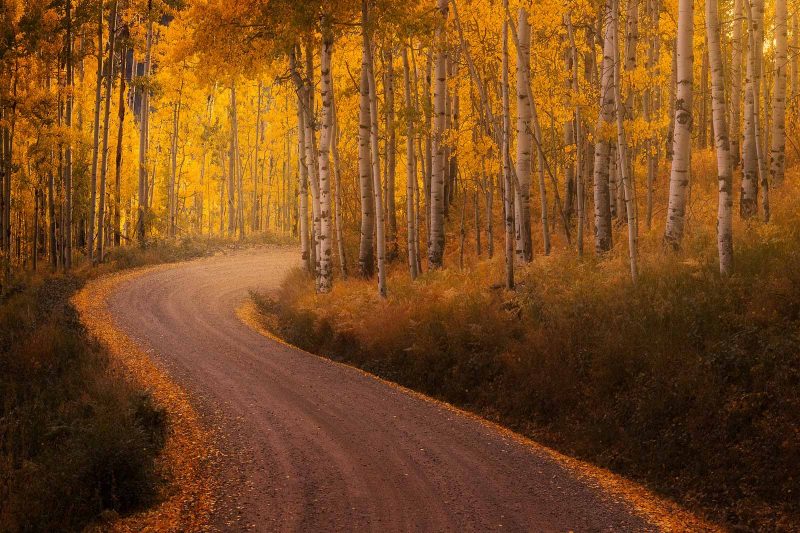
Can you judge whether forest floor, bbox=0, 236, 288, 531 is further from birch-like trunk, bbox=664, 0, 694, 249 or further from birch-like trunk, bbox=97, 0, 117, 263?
birch-like trunk, bbox=664, 0, 694, 249

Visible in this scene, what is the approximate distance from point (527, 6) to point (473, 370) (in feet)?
25.0

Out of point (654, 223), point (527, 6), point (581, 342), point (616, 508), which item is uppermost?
point (527, 6)

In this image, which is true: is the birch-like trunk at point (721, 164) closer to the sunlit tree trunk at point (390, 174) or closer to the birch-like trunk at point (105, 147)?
the sunlit tree trunk at point (390, 174)

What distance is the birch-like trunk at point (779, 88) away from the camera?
16.1 metres

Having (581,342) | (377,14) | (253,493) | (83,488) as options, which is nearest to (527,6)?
(377,14)

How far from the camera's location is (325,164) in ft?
61.5

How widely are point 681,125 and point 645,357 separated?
520 cm

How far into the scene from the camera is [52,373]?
13.3m

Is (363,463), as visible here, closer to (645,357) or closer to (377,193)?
(645,357)

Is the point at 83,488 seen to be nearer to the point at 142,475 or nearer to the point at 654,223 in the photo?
the point at 142,475

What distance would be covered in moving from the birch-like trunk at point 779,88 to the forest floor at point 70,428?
15131 mm

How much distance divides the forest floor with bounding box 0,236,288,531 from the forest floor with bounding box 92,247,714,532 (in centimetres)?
89

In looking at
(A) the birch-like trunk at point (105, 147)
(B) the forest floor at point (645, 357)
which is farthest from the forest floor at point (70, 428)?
(A) the birch-like trunk at point (105, 147)

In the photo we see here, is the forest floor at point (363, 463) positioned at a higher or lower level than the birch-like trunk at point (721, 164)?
lower
